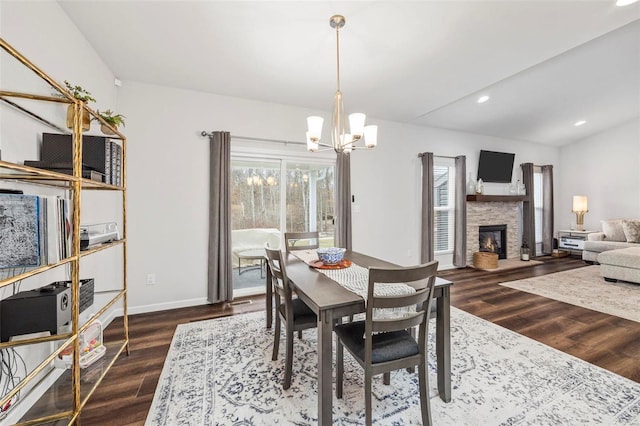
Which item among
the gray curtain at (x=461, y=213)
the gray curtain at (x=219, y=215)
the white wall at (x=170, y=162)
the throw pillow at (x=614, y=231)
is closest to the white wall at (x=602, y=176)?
the throw pillow at (x=614, y=231)

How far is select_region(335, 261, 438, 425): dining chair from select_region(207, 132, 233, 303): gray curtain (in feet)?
7.24

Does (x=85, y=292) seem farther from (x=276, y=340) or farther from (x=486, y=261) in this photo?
(x=486, y=261)

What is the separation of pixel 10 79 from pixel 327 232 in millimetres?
3503

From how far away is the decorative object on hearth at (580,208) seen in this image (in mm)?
6262

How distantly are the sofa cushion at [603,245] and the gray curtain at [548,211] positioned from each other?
0.91 metres

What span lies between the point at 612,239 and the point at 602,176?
173 cm

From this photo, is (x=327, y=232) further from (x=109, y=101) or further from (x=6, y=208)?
(x=6, y=208)

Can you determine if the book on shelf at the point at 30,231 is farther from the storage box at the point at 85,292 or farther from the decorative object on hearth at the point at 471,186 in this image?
the decorative object on hearth at the point at 471,186

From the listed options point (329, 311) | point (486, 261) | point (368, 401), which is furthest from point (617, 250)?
point (329, 311)

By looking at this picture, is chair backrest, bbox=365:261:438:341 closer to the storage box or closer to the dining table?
the dining table

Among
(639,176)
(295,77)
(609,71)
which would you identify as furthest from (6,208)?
(639,176)

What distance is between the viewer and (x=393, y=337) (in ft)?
5.22

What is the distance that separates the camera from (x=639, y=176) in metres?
5.61

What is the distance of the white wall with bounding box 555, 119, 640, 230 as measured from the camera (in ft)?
18.8
